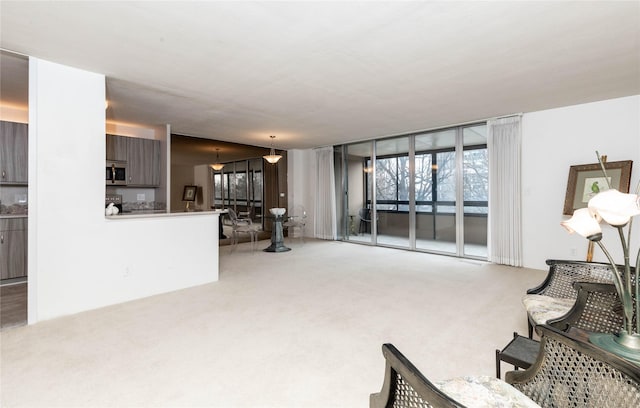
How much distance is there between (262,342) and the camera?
8.41 ft

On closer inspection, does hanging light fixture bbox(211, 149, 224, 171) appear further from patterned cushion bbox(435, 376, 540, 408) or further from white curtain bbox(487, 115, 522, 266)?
patterned cushion bbox(435, 376, 540, 408)

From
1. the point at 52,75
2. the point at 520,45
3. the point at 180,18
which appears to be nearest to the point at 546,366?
the point at 520,45

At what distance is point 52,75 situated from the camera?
3102 mm

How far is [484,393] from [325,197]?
279 inches

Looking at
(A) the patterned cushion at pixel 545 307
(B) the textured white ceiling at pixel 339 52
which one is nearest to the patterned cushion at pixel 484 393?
(A) the patterned cushion at pixel 545 307

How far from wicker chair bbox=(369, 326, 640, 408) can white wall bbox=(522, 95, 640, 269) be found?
170 inches

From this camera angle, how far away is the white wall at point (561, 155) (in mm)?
4230

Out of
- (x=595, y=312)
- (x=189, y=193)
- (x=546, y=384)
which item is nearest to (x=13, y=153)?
(x=546, y=384)

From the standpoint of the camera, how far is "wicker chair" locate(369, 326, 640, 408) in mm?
1015

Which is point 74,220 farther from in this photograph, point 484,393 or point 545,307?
point 545,307

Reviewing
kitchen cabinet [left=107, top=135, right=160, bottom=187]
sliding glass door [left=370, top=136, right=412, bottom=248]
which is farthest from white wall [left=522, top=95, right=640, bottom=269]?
kitchen cabinet [left=107, top=135, right=160, bottom=187]

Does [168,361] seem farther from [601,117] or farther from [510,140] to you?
[601,117]

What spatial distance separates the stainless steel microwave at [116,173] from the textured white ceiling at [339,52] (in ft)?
3.49

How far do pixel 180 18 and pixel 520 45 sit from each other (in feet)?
9.36
